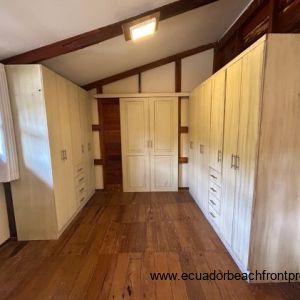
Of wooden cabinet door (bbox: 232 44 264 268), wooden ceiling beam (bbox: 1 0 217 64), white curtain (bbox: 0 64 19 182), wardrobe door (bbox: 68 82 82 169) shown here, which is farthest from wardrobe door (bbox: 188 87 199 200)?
white curtain (bbox: 0 64 19 182)

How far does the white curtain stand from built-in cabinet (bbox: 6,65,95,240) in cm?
7

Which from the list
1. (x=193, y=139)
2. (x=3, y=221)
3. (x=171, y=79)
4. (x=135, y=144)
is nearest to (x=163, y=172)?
(x=135, y=144)

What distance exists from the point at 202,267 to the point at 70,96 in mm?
2937

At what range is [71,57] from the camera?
8.39ft

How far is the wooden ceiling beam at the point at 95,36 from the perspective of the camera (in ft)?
6.55

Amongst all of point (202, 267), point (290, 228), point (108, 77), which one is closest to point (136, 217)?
point (202, 267)

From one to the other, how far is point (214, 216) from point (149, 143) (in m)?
1.99

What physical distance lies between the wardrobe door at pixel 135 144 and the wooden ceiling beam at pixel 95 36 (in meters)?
1.88

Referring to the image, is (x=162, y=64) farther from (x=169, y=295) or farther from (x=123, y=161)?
(x=169, y=295)

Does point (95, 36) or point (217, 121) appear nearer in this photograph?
point (95, 36)

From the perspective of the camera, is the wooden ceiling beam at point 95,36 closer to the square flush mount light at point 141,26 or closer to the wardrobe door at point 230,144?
the square flush mount light at point 141,26

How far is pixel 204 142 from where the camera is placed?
298 cm

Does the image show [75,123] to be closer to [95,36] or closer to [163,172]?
[95,36]

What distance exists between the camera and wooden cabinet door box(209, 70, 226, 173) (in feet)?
7.54
